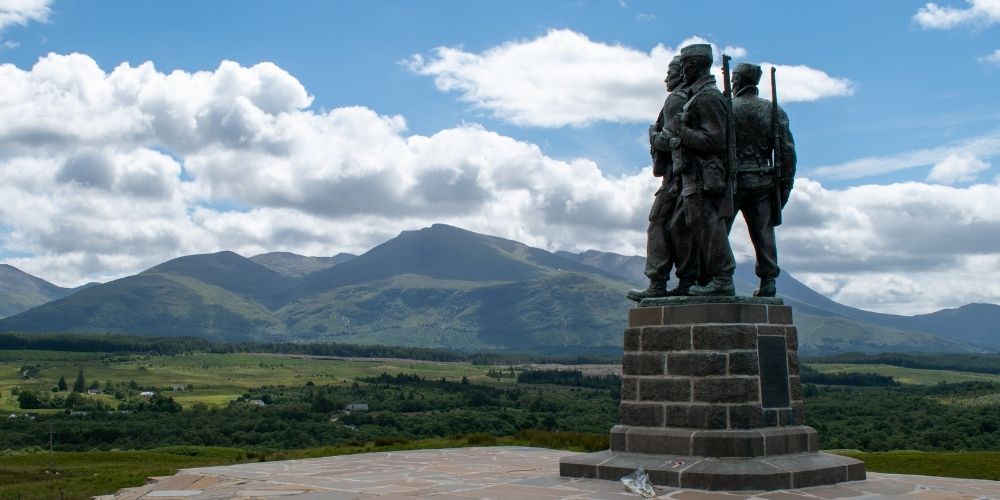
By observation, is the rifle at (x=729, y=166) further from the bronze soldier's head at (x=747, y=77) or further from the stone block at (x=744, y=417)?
the stone block at (x=744, y=417)

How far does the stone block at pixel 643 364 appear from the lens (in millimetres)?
12406

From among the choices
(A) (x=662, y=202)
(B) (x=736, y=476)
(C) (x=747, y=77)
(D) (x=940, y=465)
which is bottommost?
(D) (x=940, y=465)

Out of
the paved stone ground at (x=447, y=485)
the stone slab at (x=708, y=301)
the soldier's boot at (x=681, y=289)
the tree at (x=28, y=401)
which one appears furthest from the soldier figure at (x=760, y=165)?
the tree at (x=28, y=401)

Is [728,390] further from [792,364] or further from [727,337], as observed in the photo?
[792,364]

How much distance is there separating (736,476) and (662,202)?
13.9 feet

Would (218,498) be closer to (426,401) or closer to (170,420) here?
(170,420)

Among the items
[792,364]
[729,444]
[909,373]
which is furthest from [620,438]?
[909,373]

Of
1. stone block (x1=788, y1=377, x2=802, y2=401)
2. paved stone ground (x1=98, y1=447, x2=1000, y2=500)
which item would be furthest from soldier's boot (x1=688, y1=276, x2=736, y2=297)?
paved stone ground (x1=98, y1=447, x2=1000, y2=500)

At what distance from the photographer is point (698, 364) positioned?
39.2 ft

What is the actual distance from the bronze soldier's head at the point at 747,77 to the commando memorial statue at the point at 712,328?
2 cm

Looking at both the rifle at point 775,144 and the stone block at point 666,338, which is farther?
the rifle at point 775,144

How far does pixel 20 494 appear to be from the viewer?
1595 cm

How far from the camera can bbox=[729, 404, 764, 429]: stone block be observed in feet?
38.4

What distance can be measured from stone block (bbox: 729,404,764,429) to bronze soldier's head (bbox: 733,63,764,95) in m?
4.80
